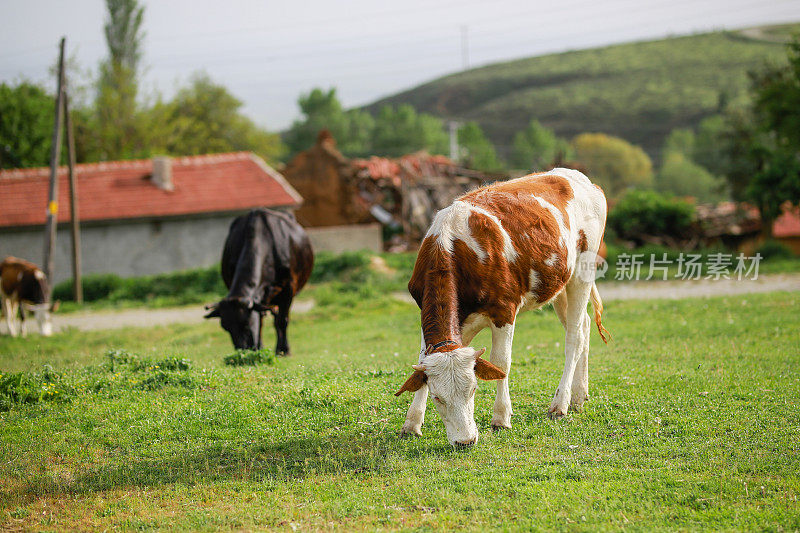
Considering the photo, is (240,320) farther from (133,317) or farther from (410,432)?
(133,317)

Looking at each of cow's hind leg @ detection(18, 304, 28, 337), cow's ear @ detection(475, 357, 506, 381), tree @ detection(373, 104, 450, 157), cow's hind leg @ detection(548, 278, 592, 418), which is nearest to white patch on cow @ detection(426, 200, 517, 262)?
cow's ear @ detection(475, 357, 506, 381)

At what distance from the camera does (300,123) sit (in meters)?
100

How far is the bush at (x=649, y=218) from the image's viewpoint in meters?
30.0

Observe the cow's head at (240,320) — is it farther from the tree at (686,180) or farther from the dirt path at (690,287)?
the tree at (686,180)

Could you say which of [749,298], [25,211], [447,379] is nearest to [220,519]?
[447,379]

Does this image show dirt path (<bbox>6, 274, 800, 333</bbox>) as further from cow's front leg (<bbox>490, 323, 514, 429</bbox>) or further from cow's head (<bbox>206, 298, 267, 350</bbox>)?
cow's front leg (<bbox>490, 323, 514, 429</bbox>)

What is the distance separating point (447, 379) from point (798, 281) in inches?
739

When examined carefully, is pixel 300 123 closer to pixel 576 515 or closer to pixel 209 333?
pixel 209 333

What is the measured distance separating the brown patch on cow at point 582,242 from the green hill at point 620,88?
112m

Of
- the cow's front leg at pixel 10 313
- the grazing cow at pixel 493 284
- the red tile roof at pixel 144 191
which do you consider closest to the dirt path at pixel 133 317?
the cow's front leg at pixel 10 313

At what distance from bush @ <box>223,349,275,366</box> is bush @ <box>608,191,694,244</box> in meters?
23.0

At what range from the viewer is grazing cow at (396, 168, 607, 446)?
6.14m

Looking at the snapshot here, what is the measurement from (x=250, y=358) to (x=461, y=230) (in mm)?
4450

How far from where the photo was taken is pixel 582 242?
7773 mm
